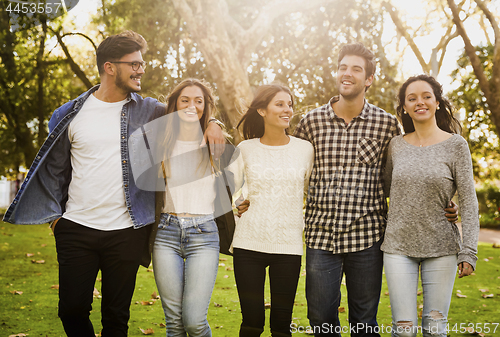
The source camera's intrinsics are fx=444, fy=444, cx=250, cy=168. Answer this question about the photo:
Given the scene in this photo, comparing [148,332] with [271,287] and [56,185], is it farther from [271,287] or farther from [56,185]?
[56,185]

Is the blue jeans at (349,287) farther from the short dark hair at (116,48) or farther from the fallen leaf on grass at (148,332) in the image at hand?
the fallen leaf on grass at (148,332)

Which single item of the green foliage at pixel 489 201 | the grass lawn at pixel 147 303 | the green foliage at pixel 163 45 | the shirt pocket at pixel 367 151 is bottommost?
the grass lawn at pixel 147 303

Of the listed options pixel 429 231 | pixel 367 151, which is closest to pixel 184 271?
pixel 367 151

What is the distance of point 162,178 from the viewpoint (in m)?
3.54

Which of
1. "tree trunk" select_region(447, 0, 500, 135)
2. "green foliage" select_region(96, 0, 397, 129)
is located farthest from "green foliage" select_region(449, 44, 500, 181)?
"tree trunk" select_region(447, 0, 500, 135)

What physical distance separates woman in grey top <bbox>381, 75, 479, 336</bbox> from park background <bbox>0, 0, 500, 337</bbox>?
165 cm

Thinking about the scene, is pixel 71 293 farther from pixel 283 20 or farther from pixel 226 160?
pixel 283 20

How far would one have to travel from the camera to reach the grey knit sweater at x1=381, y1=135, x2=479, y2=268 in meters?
3.19

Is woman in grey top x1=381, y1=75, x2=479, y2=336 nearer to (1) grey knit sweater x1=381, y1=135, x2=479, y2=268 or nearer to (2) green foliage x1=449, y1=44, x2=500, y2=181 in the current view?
(1) grey knit sweater x1=381, y1=135, x2=479, y2=268

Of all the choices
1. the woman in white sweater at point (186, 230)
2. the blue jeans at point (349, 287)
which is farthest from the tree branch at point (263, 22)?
the blue jeans at point (349, 287)

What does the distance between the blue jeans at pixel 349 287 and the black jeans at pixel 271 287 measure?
0.74ft

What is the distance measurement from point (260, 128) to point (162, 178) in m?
0.98

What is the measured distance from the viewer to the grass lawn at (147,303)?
17.6ft

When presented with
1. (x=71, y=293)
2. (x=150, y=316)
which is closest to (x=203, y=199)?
(x=71, y=293)
